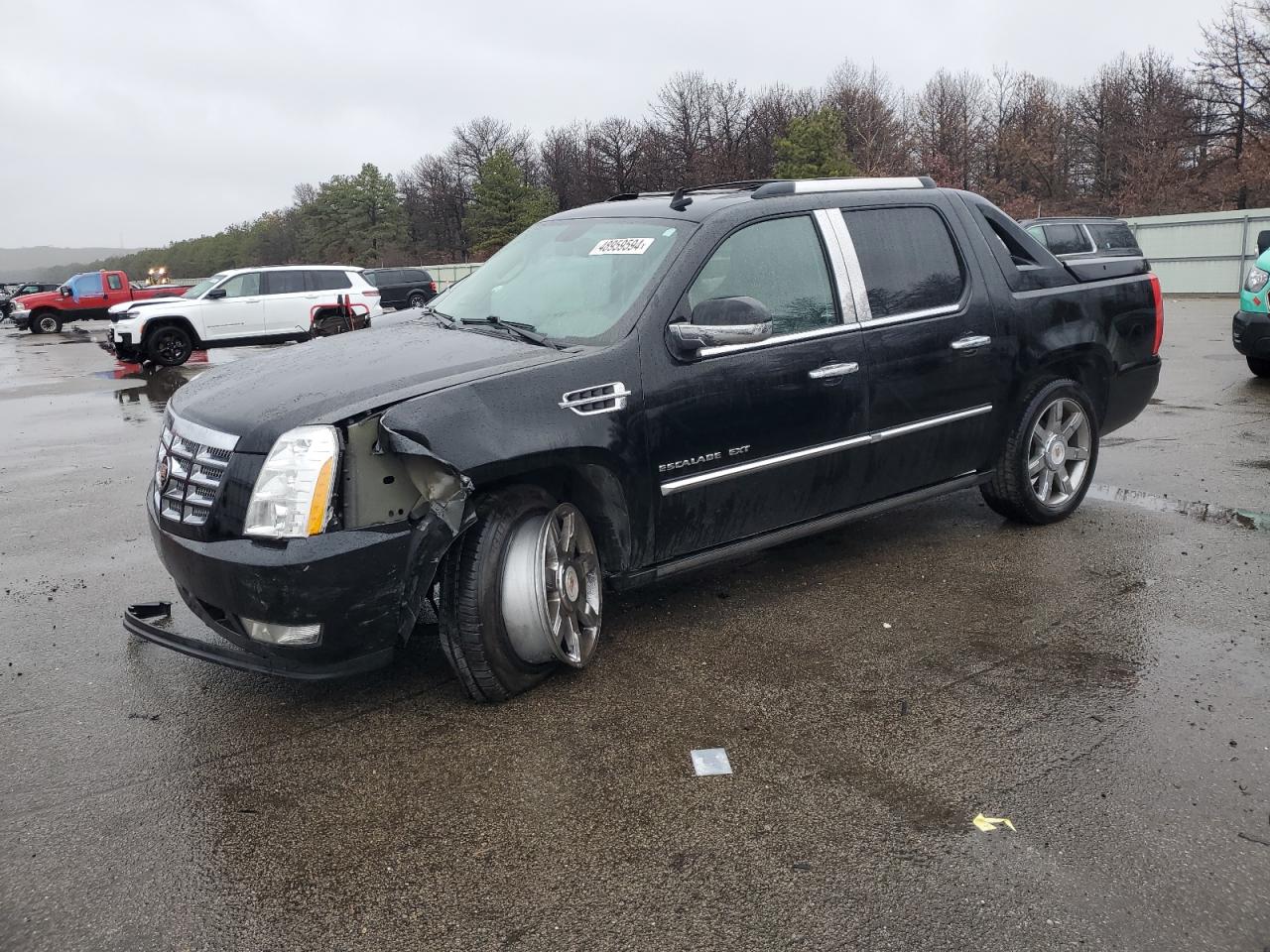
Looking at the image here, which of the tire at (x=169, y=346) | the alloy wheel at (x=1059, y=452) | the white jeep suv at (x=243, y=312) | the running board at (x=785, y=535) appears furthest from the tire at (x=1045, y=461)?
the tire at (x=169, y=346)

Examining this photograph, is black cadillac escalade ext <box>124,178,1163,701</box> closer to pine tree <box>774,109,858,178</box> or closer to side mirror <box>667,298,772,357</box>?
side mirror <box>667,298,772,357</box>

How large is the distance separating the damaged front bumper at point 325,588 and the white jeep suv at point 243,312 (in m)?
16.0

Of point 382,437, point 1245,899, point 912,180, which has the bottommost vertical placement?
point 1245,899

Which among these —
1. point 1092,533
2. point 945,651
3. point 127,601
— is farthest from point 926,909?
point 127,601

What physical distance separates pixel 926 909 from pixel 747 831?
539 millimetres

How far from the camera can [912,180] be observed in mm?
5164

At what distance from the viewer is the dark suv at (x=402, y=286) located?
108 feet

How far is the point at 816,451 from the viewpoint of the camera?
444 centimetres

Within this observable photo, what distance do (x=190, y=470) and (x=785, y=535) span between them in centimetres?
239

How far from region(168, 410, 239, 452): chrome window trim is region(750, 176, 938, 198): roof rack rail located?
243cm

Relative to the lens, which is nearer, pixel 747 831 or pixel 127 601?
pixel 747 831

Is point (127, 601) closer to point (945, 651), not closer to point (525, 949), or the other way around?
point (525, 949)

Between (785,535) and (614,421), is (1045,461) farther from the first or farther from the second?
(614,421)

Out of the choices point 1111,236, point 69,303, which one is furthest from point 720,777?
point 69,303
